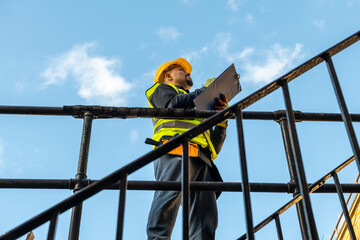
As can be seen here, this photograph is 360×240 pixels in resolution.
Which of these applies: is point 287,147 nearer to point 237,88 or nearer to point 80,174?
point 237,88

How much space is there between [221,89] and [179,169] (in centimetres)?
67

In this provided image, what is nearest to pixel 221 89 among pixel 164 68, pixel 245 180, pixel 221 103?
pixel 221 103

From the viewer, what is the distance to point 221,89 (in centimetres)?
328

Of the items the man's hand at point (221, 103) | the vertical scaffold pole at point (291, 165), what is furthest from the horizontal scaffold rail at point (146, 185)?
the man's hand at point (221, 103)

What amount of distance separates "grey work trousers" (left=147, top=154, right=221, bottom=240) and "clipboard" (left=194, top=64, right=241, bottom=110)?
1.26 ft

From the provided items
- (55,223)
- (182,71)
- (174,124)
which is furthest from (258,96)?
(182,71)

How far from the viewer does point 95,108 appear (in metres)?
2.86

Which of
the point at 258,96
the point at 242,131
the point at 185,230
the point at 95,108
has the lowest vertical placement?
the point at 185,230

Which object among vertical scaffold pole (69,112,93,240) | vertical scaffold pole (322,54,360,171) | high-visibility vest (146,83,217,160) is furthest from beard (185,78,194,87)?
vertical scaffold pole (322,54,360,171)

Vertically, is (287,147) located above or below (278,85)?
above

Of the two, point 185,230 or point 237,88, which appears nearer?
point 185,230

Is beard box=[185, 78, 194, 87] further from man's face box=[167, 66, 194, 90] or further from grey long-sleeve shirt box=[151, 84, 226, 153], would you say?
grey long-sleeve shirt box=[151, 84, 226, 153]

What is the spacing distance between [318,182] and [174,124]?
1.05 m

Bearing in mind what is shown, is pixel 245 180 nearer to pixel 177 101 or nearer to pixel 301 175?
pixel 301 175
